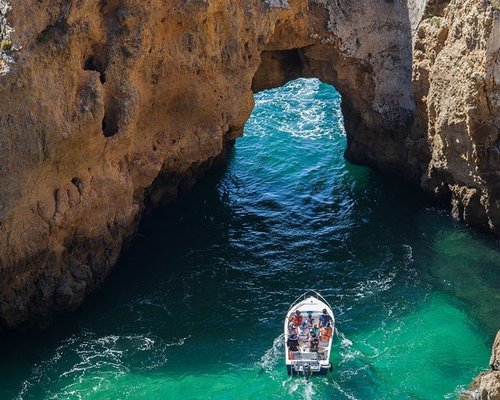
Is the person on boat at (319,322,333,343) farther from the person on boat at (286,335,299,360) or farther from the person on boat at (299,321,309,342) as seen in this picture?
the person on boat at (286,335,299,360)

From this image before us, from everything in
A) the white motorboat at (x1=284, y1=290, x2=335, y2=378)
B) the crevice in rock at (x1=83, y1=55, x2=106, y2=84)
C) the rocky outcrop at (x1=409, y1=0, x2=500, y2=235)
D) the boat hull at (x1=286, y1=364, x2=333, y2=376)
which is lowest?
the boat hull at (x1=286, y1=364, x2=333, y2=376)

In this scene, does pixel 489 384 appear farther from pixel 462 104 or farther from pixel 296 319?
pixel 462 104

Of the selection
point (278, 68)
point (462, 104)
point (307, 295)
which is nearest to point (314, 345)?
point (307, 295)

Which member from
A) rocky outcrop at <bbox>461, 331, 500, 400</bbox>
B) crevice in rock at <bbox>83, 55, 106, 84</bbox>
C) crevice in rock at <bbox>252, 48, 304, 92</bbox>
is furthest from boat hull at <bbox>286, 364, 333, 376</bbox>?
crevice in rock at <bbox>252, 48, 304, 92</bbox>

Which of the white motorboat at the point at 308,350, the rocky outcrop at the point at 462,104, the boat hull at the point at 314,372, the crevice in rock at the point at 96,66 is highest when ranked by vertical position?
the crevice in rock at the point at 96,66

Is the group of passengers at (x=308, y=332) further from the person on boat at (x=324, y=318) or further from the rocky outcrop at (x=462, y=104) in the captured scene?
the rocky outcrop at (x=462, y=104)

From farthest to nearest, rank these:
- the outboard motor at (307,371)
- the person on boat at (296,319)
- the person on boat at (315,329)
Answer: the person on boat at (296,319)
the person on boat at (315,329)
the outboard motor at (307,371)

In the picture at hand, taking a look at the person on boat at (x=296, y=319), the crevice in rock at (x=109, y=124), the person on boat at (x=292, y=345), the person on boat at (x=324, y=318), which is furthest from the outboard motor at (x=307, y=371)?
the crevice in rock at (x=109, y=124)
